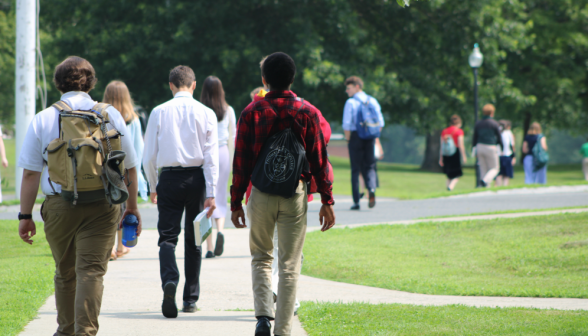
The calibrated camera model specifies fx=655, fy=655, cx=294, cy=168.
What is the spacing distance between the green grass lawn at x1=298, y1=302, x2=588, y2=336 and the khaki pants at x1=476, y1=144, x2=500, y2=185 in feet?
34.1

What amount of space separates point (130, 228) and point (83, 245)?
47 centimetres

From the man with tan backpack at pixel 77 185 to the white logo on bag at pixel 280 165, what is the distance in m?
0.83

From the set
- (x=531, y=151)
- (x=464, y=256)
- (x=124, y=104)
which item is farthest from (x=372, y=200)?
(x=531, y=151)

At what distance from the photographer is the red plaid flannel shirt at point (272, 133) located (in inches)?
151

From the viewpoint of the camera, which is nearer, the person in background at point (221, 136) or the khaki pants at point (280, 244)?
the khaki pants at point (280, 244)

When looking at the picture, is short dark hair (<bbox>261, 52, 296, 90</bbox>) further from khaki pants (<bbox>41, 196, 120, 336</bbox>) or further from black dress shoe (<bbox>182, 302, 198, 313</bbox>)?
black dress shoe (<bbox>182, 302, 198, 313</bbox>)

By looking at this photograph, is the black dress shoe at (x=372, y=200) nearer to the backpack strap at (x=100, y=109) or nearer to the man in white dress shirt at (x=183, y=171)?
the man in white dress shirt at (x=183, y=171)

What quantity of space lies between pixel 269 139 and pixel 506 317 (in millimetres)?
2078

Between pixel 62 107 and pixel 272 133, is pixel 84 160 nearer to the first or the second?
pixel 62 107

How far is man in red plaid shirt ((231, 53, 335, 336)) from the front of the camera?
3855 millimetres

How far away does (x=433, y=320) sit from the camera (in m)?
4.36

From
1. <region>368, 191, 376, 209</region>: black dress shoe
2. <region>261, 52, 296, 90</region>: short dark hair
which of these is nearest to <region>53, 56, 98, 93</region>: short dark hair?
<region>261, 52, 296, 90</region>: short dark hair

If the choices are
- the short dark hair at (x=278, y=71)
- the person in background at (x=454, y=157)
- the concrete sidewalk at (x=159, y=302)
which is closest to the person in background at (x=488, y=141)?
the person in background at (x=454, y=157)

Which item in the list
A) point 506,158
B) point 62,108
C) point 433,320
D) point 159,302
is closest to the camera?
point 62,108
